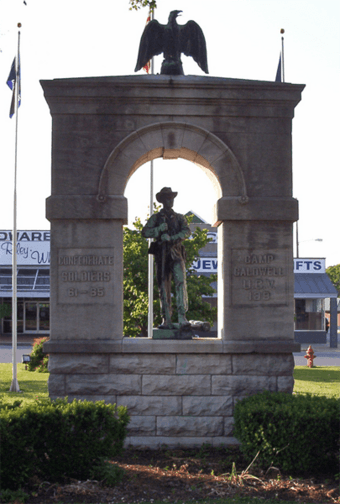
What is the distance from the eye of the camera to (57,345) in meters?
7.96

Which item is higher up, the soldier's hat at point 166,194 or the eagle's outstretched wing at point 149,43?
the eagle's outstretched wing at point 149,43

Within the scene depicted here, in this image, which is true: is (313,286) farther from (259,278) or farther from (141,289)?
(259,278)

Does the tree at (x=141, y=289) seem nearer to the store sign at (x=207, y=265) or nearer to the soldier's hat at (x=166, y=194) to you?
the soldier's hat at (x=166, y=194)

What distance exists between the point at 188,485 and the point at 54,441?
1.67m

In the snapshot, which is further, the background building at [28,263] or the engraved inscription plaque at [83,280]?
the background building at [28,263]

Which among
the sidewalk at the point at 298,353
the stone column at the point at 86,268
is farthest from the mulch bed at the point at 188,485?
the sidewalk at the point at 298,353

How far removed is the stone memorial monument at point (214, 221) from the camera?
26.2 ft

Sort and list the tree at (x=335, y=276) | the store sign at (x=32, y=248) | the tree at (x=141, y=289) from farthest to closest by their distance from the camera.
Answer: the tree at (x=335, y=276), the store sign at (x=32, y=248), the tree at (x=141, y=289)

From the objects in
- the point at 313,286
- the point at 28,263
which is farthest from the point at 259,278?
the point at 28,263

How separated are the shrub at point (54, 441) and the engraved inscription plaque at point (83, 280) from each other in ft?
7.20

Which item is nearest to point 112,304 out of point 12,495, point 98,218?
point 98,218

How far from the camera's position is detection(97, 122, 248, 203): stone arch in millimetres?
8289

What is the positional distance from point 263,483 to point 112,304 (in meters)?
3.39

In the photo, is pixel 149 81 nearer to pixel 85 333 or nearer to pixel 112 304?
pixel 112 304
